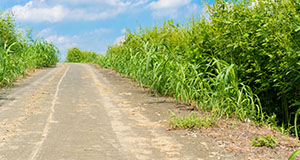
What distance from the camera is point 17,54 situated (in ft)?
47.5

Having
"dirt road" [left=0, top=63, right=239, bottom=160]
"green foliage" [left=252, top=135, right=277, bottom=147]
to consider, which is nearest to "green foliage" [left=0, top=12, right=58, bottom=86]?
"dirt road" [left=0, top=63, right=239, bottom=160]

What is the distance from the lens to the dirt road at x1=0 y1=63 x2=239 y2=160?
402cm

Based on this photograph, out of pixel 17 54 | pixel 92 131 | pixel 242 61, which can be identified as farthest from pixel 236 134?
pixel 17 54

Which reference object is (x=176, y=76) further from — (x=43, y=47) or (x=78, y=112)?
(x=43, y=47)

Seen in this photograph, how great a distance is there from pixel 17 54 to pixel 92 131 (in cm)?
1089

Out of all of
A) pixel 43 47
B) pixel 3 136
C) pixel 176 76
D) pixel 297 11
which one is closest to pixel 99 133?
pixel 3 136

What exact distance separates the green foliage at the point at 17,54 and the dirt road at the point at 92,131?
255 cm

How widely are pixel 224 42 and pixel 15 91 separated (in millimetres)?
6404

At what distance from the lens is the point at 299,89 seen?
271 inches

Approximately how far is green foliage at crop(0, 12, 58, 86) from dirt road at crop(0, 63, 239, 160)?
100 inches

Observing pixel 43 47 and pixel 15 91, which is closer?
pixel 15 91

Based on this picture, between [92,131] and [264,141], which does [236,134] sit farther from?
[92,131]

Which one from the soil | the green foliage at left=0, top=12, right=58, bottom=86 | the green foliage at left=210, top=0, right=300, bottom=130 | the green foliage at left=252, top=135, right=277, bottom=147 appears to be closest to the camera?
the soil

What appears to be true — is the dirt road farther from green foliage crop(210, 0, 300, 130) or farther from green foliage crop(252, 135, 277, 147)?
green foliage crop(210, 0, 300, 130)
